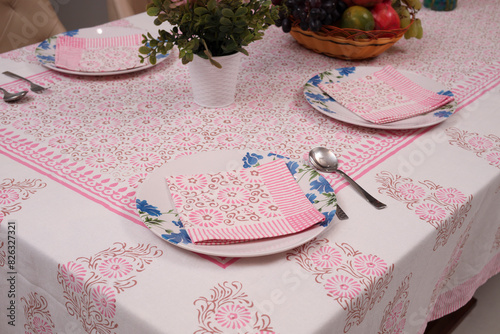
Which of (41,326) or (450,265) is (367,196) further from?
(41,326)

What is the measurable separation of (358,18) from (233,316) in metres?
0.88

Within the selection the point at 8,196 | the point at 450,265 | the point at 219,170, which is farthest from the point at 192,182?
the point at 450,265

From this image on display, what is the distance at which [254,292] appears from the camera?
600mm

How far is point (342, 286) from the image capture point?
2.03 ft

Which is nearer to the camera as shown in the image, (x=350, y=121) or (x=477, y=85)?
(x=350, y=121)

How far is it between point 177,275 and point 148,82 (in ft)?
2.11

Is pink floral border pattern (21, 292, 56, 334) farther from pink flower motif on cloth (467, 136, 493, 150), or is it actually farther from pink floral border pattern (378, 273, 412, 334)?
pink flower motif on cloth (467, 136, 493, 150)

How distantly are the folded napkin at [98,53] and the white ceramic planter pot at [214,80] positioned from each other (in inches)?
8.7

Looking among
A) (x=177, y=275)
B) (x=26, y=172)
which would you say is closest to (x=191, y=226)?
(x=177, y=275)

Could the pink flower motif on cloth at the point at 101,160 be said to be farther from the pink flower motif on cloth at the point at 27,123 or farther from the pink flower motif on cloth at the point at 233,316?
the pink flower motif on cloth at the point at 233,316

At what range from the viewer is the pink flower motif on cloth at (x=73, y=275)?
62 centimetres

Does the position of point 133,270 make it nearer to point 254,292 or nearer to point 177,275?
point 177,275

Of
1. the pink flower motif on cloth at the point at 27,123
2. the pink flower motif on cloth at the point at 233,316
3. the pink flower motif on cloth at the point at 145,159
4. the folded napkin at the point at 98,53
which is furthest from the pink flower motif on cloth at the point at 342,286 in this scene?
the folded napkin at the point at 98,53

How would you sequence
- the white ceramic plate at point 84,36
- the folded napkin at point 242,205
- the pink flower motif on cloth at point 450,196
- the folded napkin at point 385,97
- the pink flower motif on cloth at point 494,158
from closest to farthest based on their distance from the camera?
the folded napkin at point 242,205
the pink flower motif on cloth at point 450,196
the pink flower motif on cloth at point 494,158
the folded napkin at point 385,97
the white ceramic plate at point 84,36
